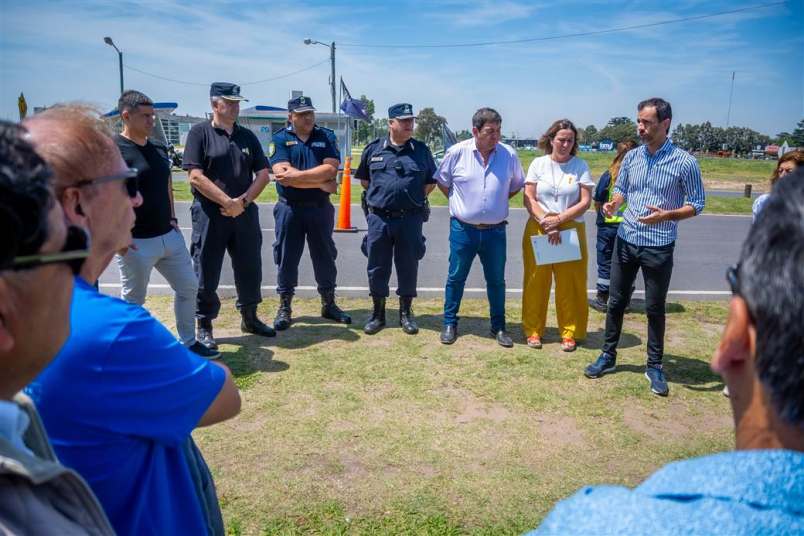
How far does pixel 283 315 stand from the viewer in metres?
5.69

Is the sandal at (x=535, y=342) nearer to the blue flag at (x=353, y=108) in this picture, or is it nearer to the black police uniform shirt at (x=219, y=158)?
the black police uniform shirt at (x=219, y=158)

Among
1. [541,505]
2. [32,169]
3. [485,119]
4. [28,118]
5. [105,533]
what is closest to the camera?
[32,169]

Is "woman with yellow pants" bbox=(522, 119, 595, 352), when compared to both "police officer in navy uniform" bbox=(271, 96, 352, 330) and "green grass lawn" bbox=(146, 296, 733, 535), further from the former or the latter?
"police officer in navy uniform" bbox=(271, 96, 352, 330)

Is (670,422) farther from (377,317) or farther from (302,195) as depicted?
(302,195)

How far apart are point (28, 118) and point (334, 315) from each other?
453 centimetres

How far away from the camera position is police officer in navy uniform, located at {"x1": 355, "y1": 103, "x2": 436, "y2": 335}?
5.47 m

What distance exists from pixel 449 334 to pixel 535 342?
802mm

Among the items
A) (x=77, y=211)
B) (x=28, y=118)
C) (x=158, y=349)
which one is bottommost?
(x=158, y=349)

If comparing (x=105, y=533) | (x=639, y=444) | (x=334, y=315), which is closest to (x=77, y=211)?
(x=105, y=533)

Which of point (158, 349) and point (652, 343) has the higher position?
point (158, 349)

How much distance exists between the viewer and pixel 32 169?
816 mm

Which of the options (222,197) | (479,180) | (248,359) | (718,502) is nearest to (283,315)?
(248,359)

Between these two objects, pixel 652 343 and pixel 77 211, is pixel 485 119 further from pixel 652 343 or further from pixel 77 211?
Result: pixel 77 211

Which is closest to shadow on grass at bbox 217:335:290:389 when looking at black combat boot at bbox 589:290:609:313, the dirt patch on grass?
the dirt patch on grass
